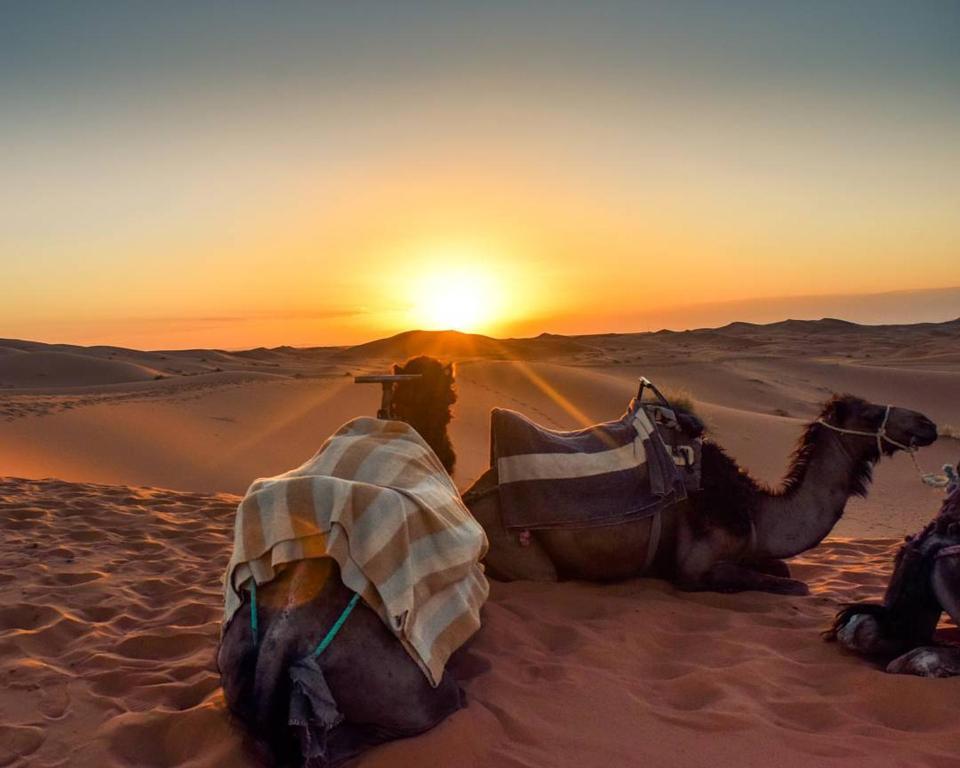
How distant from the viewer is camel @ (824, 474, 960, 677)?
3.79m

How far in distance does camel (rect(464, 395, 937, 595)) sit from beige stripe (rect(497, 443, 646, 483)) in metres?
0.17

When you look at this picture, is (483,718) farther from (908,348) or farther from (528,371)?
(908,348)

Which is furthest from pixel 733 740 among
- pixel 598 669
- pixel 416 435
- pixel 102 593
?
pixel 102 593

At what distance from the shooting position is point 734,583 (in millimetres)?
5297

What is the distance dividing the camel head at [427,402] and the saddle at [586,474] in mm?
465

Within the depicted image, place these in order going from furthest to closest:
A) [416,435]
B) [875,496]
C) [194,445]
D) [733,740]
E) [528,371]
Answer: [528,371]
[194,445]
[875,496]
[416,435]
[733,740]

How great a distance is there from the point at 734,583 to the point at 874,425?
149cm

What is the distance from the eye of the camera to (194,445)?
14070 millimetres

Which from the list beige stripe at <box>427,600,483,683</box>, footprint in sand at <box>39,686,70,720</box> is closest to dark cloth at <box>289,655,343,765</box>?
beige stripe at <box>427,600,483,683</box>

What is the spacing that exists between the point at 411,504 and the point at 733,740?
1739 mm

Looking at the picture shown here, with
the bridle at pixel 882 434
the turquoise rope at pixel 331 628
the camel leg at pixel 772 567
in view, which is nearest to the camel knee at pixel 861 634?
the camel leg at pixel 772 567

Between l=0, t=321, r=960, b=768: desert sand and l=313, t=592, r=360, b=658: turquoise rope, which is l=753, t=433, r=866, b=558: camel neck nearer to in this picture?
l=0, t=321, r=960, b=768: desert sand

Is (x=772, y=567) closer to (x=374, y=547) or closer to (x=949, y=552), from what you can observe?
(x=949, y=552)

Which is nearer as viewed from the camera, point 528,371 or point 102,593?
point 102,593
